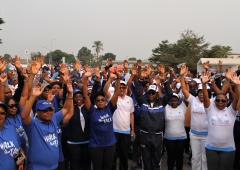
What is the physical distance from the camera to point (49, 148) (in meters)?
4.33

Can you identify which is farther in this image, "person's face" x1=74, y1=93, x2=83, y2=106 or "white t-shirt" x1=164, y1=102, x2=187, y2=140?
"white t-shirt" x1=164, y1=102, x2=187, y2=140

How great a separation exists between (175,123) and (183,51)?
156ft

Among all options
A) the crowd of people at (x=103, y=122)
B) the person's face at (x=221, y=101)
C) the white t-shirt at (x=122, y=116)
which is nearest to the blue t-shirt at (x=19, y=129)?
the crowd of people at (x=103, y=122)

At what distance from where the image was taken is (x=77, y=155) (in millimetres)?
6012

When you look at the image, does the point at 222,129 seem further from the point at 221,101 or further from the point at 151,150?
the point at 151,150

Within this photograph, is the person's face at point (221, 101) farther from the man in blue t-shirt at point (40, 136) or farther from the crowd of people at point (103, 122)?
the man in blue t-shirt at point (40, 136)

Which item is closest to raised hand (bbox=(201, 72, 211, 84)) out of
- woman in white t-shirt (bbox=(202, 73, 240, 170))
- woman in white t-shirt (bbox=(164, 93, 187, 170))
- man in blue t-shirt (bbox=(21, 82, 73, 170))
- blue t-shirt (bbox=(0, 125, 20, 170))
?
woman in white t-shirt (bbox=(202, 73, 240, 170))

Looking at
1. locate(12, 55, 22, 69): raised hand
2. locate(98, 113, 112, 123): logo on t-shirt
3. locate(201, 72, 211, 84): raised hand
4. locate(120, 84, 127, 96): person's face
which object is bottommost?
locate(98, 113, 112, 123): logo on t-shirt

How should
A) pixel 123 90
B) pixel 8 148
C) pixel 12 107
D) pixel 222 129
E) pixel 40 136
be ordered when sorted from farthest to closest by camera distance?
1. pixel 123 90
2. pixel 222 129
3. pixel 12 107
4. pixel 40 136
5. pixel 8 148

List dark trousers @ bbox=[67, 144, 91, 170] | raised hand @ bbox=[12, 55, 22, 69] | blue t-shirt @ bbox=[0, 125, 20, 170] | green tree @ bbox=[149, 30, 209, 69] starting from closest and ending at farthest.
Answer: blue t-shirt @ bbox=[0, 125, 20, 170] → raised hand @ bbox=[12, 55, 22, 69] → dark trousers @ bbox=[67, 144, 91, 170] → green tree @ bbox=[149, 30, 209, 69]

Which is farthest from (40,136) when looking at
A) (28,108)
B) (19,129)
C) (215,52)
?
(215,52)

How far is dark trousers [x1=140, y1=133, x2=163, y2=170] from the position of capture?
657 cm

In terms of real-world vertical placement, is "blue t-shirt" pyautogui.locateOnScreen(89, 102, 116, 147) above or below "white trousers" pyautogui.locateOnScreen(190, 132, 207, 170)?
above

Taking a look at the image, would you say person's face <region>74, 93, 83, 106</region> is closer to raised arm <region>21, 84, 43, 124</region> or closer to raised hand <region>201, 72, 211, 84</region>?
raised arm <region>21, 84, 43, 124</region>
